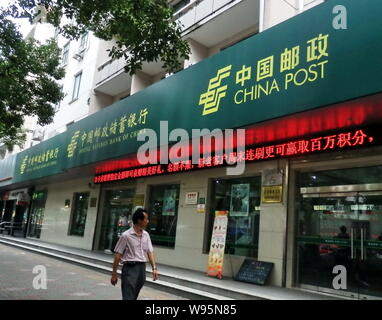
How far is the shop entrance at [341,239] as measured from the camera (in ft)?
22.3

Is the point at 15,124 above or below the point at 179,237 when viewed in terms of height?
above

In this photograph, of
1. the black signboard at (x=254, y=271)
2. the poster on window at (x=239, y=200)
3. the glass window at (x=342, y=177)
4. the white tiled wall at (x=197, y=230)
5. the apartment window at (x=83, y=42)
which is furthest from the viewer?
the apartment window at (x=83, y=42)

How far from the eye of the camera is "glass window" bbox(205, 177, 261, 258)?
891 cm

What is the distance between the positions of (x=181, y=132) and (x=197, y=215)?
2.95m

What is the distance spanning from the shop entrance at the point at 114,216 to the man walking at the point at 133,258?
8.21 meters

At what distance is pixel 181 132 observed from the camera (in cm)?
825

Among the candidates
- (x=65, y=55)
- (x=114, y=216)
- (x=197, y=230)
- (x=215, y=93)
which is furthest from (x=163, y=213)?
(x=65, y=55)

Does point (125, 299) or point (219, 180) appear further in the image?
point (219, 180)

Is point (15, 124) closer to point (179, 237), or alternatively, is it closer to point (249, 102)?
point (179, 237)

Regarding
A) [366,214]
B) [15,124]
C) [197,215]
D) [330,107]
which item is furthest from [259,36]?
[15,124]

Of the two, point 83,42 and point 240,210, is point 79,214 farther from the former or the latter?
point 240,210

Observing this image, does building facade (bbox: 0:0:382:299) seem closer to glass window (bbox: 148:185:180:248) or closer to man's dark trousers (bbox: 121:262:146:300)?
glass window (bbox: 148:185:180:248)

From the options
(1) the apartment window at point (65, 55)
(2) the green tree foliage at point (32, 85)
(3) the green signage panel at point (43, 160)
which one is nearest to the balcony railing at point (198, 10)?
(2) the green tree foliage at point (32, 85)

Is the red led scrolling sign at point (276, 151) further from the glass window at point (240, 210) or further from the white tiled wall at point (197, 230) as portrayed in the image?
the glass window at point (240, 210)
